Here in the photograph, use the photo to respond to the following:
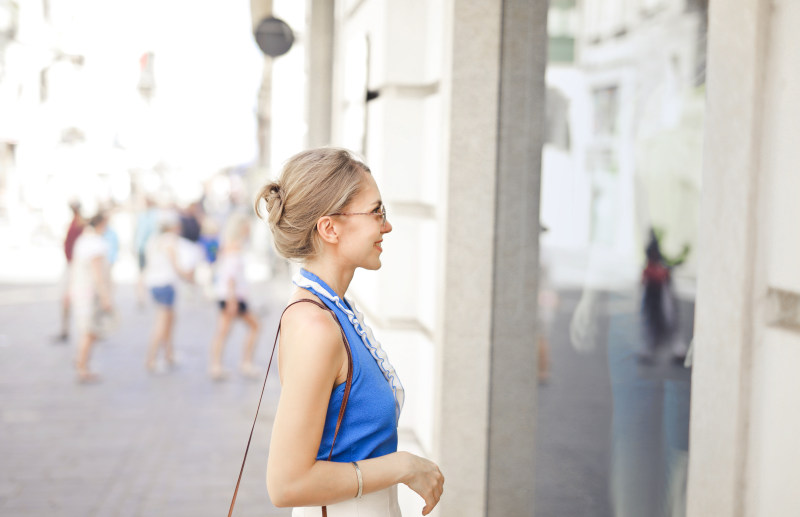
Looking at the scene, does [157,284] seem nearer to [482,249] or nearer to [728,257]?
[482,249]

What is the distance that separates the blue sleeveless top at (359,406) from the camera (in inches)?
77.7

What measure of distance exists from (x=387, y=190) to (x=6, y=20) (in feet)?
120

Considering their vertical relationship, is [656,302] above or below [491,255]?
below

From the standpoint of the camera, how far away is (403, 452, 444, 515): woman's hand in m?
2.03

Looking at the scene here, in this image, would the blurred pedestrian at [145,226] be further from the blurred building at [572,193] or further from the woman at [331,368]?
the woman at [331,368]

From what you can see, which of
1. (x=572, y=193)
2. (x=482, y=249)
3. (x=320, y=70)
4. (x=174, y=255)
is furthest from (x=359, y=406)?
(x=174, y=255)

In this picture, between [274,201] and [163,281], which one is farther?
[163,281]

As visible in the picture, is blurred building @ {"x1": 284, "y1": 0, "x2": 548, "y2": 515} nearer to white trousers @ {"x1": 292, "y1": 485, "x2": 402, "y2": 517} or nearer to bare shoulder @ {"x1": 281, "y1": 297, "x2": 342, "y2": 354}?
white trousers @ {"x1": 292, "y1": 485, "x2": 402, "y2": 517}

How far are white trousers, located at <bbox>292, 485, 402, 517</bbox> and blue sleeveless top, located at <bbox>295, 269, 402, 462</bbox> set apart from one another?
93 mm

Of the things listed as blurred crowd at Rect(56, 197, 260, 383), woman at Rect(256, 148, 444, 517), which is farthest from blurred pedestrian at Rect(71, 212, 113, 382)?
woman at Rect(256, 148, 444, 517)

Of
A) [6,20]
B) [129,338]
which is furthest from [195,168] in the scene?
[129,338]

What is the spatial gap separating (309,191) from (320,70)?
17.5ft

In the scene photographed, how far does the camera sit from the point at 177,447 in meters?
7.01

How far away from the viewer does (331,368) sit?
1874 millimetres
